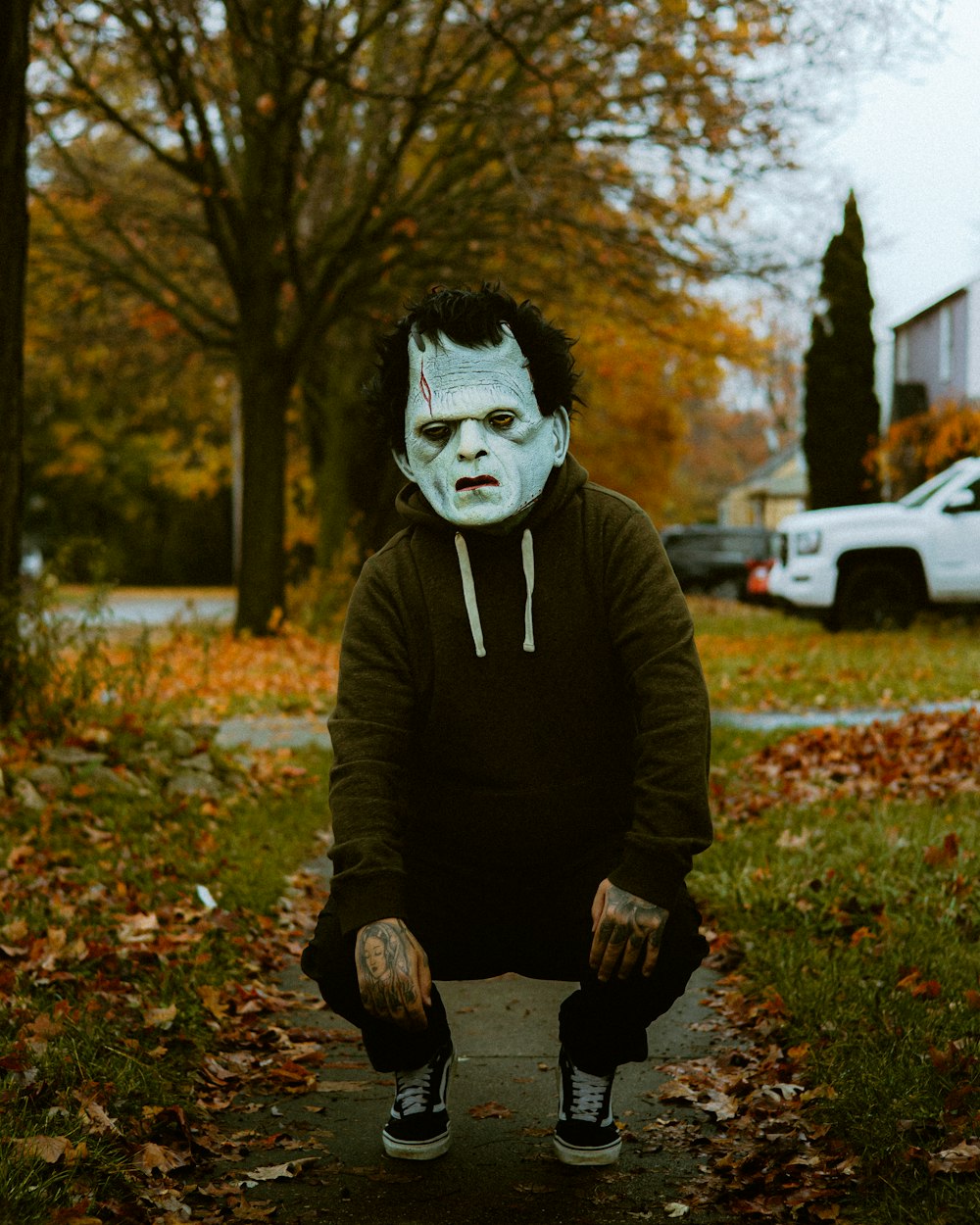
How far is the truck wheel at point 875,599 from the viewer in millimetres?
15828

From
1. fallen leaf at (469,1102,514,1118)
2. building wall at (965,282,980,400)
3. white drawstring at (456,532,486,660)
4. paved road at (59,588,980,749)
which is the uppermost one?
building wall at (965,282,980,400)

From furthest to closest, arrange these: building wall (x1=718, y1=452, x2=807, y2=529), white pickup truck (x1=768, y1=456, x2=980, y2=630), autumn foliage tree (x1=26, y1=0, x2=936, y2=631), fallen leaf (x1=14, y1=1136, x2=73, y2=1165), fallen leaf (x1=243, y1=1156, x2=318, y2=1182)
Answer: building wall (x1=718, y1=452, x2=807, y2=529) < white pickup truck (x1=768, y1=456, x2=980, y2=630) < autumn foliage tree (x1=26, y1=0, x2=936, y2=631) < fallen leaf (x1=243, y1=1156, x2=318, y2=1182) < fallen leaf (x1=14, y1=1136, x2=73, y2=1165)

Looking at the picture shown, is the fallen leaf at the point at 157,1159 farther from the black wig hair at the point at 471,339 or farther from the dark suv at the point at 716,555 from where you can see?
the dark suv at the point at 716,555

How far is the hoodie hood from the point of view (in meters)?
2.87

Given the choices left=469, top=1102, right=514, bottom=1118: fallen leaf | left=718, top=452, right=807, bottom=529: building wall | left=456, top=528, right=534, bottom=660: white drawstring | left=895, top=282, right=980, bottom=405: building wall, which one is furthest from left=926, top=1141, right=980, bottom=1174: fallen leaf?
left=718, top=452, right=807, bottom=529: building wall

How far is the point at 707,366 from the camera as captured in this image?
66.2 ft

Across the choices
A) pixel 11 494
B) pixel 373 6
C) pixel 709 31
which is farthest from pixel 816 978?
pixel 373 6

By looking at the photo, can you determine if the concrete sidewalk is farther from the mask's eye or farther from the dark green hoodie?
the mask's eye

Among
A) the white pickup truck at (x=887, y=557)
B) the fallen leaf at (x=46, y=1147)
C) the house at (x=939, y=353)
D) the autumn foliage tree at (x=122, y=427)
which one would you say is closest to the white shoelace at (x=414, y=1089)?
the fallen leaf at (x=46, y=1147)

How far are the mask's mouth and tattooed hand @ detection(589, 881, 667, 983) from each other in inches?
33.2

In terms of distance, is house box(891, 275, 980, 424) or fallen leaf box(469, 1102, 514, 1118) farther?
house box(891, 275, 980, 424)

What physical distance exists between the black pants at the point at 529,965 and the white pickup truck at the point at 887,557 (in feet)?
43.7

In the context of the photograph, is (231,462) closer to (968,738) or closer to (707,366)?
(707,366)

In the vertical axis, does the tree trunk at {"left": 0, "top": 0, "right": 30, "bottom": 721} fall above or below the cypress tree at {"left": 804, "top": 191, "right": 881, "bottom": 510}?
below
